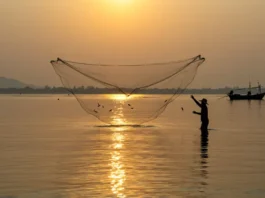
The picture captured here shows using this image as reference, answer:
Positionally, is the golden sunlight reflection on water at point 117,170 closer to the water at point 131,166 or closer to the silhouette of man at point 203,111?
the water at point 131,166

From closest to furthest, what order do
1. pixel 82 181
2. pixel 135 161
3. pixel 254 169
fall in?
pixel 82 181 < pixel 254 169 < pixel 135 161

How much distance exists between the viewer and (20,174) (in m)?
16.5

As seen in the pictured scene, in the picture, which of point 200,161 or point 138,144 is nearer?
point 200,161

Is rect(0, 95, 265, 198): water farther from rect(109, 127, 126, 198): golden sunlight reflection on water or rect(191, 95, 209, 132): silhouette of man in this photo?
rect(191, 95, 209, 132): silhouette of man

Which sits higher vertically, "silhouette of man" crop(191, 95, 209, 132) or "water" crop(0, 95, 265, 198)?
"silhouette of man" crop(191, 95, 209, 132)

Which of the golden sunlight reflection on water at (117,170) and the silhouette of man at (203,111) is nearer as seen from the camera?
the golden sunlight reflection on water at (117,170)

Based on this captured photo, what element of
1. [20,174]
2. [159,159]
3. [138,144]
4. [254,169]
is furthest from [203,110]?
[20,174]

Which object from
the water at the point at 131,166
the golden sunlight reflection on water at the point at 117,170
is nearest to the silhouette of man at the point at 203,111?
the water at the point at 131,166

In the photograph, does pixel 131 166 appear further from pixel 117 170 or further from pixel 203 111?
pixel 203 111

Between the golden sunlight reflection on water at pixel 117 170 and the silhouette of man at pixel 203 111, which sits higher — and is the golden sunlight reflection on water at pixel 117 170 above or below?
below

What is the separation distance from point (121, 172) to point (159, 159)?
3425mm

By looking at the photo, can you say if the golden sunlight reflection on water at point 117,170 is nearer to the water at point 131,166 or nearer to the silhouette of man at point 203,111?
the water at point 131,166

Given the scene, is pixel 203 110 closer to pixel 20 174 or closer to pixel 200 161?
pixel 200 161

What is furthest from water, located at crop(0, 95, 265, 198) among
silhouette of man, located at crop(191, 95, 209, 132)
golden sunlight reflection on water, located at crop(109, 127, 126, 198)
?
silhouette of man, located at crop(191, 95, 209, 132)
